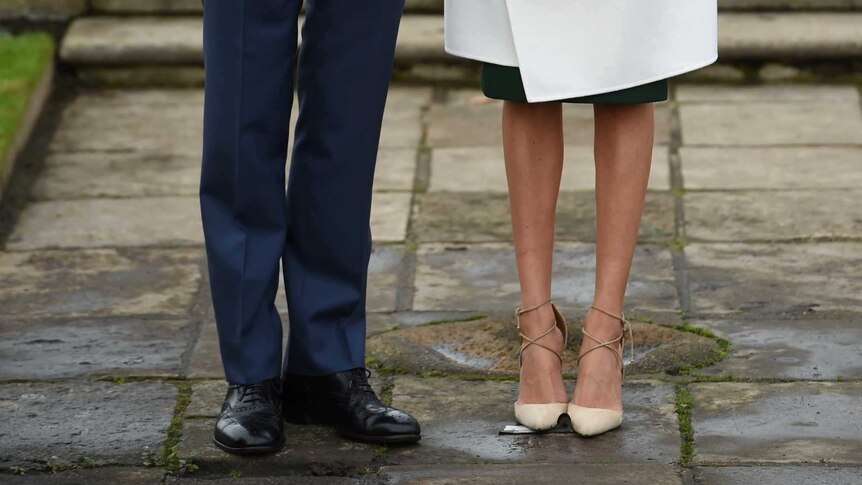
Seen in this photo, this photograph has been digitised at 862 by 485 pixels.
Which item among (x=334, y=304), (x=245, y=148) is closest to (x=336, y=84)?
(x=245, y=148)

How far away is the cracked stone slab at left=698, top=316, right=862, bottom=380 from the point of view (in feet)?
9.95

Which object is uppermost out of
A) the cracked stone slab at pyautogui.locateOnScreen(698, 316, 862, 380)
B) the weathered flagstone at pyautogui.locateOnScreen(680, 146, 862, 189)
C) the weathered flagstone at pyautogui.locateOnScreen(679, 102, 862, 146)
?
the weathered flagstone at pyautogui.locateOnScreen(679, 102, 862, 146)

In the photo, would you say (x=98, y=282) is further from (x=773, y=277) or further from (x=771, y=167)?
(x=771, y=167)

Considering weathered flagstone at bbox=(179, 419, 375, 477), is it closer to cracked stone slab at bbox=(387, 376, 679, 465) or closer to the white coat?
cracked stone slab at bbox=(387, 376, 679, 465)

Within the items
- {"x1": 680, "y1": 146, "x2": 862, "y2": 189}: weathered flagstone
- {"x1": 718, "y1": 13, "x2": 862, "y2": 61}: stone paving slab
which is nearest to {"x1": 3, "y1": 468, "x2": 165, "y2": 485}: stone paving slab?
{"x1": 680, "y1": 146, "x2": 862, "y2": 189}: weathered flagstone

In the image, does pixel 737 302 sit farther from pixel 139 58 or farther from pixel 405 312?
pixel 139 58

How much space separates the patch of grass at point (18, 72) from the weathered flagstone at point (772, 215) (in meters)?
2.07

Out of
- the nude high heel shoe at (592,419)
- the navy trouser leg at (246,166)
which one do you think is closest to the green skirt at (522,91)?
the navy trouser leg at (246,166)

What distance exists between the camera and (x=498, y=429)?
277 cm

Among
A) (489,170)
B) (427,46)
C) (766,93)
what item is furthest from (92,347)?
(766,93)

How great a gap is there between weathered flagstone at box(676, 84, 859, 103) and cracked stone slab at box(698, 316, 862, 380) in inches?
85.1

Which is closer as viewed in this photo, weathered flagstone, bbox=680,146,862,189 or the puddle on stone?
the puddle on stone

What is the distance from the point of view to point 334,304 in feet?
8.93

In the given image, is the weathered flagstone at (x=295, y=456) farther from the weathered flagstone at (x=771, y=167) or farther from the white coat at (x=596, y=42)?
the weathered flagstone at (x=771, y=167)
